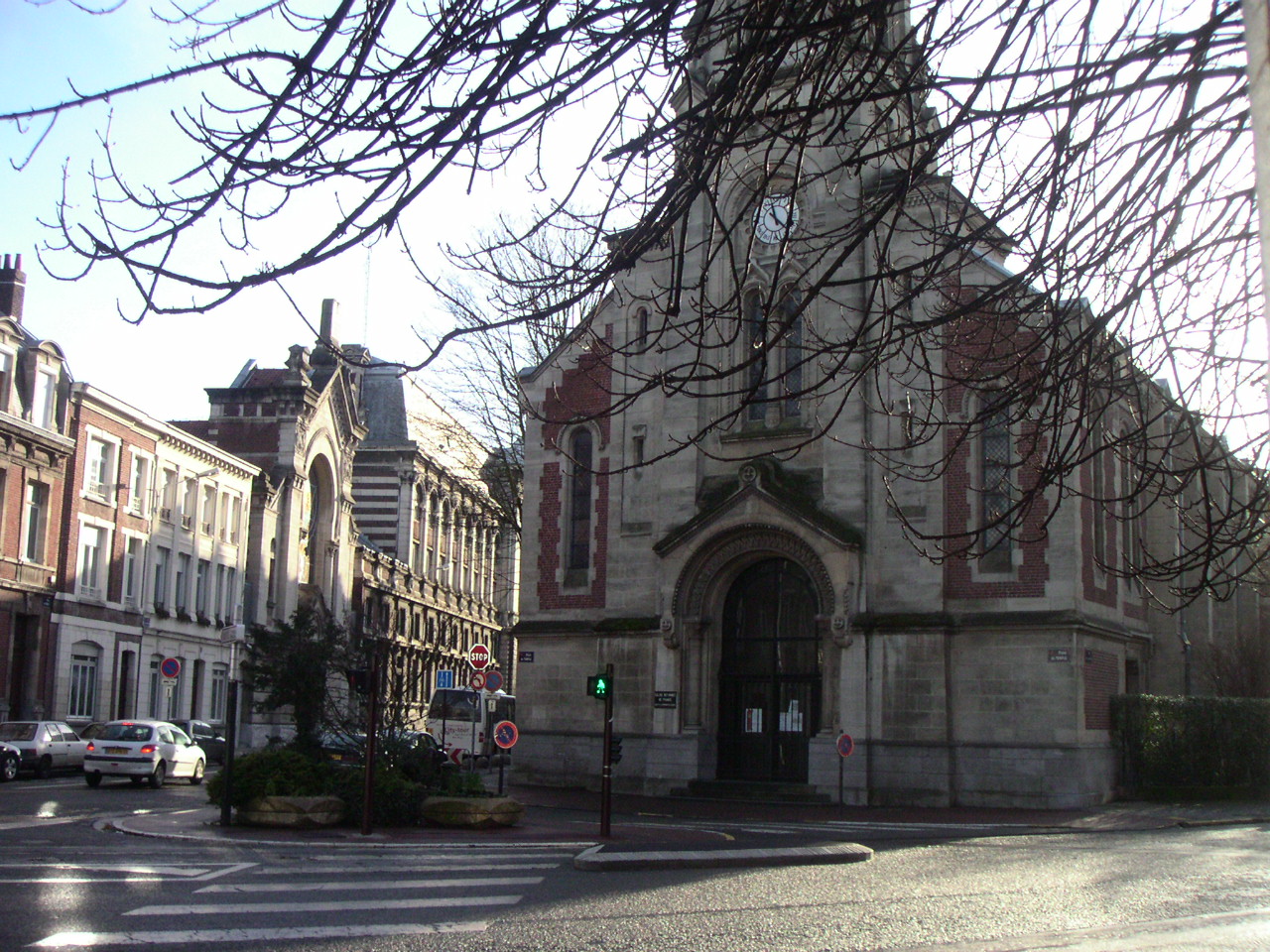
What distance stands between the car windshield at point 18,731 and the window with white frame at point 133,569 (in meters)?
13.7

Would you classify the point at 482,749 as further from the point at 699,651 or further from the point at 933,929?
the point at 933,929

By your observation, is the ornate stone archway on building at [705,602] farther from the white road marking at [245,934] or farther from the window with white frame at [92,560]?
the window with white frame at [92,560]

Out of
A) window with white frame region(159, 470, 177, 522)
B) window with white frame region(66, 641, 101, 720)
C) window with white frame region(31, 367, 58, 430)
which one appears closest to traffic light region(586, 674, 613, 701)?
window with white frame region(31, 367, 58, 430)

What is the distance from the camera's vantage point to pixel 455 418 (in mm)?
39781

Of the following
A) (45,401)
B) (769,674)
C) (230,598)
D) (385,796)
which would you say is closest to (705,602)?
(769,674)

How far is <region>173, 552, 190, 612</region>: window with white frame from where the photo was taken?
165 ft

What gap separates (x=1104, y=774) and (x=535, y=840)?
14.3 metres

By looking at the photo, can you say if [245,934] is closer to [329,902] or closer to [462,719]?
[329,902]

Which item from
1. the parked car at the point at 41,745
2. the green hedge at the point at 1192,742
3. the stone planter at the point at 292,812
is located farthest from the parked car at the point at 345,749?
the green hedge at the point at 1192,742

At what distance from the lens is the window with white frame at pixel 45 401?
40.8 meters

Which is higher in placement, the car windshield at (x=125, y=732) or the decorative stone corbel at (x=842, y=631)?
the decorative stone corbel at (x=842, y=631)

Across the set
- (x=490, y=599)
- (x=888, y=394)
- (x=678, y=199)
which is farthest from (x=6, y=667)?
(x=490, y=599)

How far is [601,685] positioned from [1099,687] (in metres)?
12.1

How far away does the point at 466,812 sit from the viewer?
19078 millimetres
